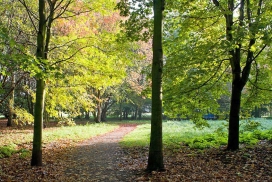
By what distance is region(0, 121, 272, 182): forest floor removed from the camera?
22.9 feet

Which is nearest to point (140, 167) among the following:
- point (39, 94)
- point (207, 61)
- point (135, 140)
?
point (207, 61)

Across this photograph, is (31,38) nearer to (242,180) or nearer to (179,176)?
(179,176)

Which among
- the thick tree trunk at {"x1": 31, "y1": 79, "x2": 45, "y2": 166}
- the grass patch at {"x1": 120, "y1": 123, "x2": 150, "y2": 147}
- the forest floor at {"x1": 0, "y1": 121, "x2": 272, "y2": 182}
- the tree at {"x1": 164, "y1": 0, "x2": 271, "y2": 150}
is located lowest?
the grass patch at {"x1": 120, "y1": 123, "x2": 150, "y2": 147}

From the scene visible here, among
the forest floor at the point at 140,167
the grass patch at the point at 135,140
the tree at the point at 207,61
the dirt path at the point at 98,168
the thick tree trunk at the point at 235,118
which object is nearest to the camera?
the forest floor at the point at 140,167

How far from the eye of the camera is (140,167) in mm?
8211

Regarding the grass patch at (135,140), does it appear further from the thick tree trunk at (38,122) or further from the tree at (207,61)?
the thick tree trunk at (38,122)

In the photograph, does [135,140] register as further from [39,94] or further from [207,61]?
[207,61]

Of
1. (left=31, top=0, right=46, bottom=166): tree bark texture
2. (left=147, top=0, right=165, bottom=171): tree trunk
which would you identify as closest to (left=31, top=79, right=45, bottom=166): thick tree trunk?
(left=31, top=0, right=46, bottom=166): tree bark texture

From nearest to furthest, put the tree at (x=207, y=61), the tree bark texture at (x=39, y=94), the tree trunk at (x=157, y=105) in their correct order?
the tree trunk at (x=157, y=105)
the tree bark texture at (x=39, y=94)
the tree at (x=207, y=61)

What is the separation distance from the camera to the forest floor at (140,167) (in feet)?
22.9

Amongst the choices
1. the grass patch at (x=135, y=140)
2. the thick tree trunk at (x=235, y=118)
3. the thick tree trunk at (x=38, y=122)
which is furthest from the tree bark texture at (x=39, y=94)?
the thick tree trunk at (x=235, y=118)

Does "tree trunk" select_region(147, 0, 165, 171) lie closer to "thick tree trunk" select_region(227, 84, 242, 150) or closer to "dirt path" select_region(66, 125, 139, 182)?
"dirt path" select_region(66, 125, 139, 182)

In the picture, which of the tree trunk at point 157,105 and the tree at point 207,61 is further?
the tree at point 207,61

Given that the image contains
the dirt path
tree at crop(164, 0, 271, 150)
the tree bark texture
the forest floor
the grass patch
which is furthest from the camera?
the grass patch
